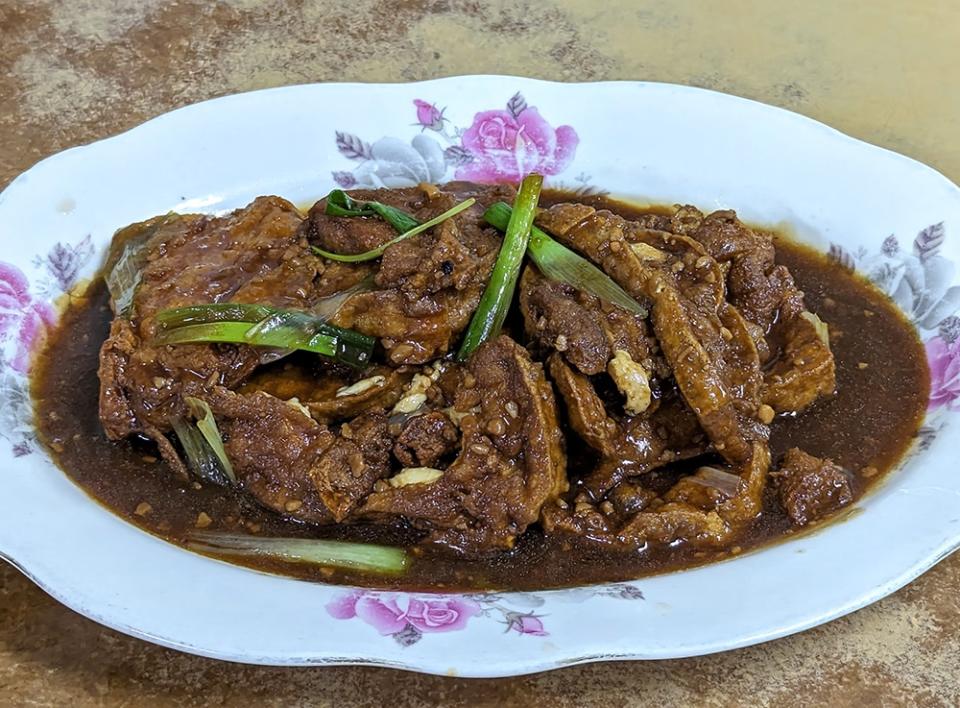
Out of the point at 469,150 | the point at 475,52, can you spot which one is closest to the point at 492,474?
the point at 469,150

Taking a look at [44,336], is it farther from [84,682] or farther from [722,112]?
[722,112]

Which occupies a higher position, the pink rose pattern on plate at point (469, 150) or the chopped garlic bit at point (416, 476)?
the pink rose pattern on plate at point (469, 150)

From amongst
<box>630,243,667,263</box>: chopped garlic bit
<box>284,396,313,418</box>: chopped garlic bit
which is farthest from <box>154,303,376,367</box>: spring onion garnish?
<box>630,243,667,263</box>: chopped garlic bit

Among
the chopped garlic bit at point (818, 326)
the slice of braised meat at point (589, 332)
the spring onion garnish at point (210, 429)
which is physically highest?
the slice of braised meat at point (589, 332)

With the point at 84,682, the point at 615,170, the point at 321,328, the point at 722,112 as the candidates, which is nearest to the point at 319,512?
the point at 321,328

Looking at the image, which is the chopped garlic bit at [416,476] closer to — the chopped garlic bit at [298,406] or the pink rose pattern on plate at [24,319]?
the chopped garlic bit at [298,406]

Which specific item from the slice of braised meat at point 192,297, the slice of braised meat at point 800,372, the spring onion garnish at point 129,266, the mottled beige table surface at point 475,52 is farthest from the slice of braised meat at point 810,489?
the mottled beige table surface at point 475,52
